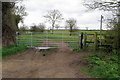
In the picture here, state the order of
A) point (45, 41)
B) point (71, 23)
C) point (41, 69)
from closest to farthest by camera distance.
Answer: point (41, 69)
point (45, 41)
point (71, 23)

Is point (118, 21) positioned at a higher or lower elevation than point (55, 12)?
lower

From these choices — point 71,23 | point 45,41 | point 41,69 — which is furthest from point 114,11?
point 71,23

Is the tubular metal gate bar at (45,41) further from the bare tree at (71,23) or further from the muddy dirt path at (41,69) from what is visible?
the bare tree at (71,23)

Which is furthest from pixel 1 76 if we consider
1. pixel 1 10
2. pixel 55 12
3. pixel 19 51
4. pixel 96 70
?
pixel 55 12

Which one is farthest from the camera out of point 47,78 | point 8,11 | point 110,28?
point 8,11

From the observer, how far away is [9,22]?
495 inches

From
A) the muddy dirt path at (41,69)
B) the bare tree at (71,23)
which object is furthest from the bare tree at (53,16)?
the muddy dirt path at (41,69)

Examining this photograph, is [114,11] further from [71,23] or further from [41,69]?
[71,23]

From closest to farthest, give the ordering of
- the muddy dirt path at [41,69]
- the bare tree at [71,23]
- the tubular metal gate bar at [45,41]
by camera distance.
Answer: the muddy dirt path at [41,69], the tubular metal gate bar at [45,41], the bare tree at [71,23]

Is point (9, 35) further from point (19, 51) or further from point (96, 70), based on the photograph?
point (96, 70)

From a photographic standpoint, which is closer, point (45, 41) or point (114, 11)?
point (114, 11)

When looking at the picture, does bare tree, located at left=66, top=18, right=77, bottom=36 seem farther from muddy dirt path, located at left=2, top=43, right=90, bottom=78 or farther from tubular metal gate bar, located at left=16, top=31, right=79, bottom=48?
muddy dirt path, located at left=2, top=43, right=90, bottom=78

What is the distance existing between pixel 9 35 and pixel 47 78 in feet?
29.2

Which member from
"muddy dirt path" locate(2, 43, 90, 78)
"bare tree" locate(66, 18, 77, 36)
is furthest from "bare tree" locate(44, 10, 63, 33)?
"muddy dirt path" locate(2, 43, 90, 78)
